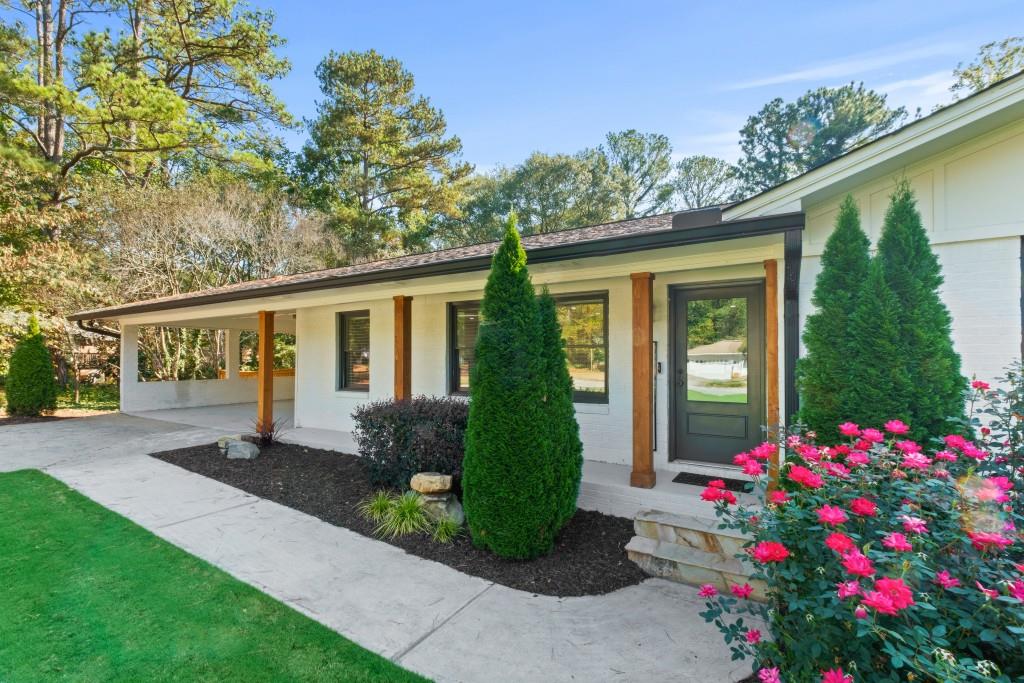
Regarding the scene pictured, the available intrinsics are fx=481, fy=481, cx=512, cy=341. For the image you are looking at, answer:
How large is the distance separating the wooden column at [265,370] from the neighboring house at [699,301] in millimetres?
49

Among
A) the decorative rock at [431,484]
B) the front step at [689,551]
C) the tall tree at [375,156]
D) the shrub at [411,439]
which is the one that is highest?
the tall tree at [375,156]

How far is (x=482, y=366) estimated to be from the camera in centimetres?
391

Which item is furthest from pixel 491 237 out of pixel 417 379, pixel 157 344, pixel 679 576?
pixel 679 576

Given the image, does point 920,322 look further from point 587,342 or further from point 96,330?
point 96,330

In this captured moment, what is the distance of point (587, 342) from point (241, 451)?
5.13 m

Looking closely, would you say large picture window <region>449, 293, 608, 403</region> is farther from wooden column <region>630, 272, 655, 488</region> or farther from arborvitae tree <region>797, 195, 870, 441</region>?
arborvitae tree <region>797, 195, 870, 441</region>

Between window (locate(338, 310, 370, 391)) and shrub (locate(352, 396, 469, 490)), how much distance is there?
321 centimetres

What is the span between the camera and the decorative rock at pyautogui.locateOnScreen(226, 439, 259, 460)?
6824 mm

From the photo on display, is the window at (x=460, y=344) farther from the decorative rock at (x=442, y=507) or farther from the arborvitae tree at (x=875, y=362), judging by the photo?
the arborvitae tree at (x=875, y=362)

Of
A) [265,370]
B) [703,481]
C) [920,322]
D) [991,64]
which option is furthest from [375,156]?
[991,64]

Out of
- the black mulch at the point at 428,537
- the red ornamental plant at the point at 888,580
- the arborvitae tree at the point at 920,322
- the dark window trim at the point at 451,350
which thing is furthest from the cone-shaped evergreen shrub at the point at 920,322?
the dark window trim at the point at 451,350

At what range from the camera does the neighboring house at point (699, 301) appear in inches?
148

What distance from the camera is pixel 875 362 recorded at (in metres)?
3.56

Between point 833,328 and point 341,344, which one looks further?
point 341,344
